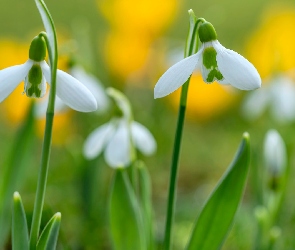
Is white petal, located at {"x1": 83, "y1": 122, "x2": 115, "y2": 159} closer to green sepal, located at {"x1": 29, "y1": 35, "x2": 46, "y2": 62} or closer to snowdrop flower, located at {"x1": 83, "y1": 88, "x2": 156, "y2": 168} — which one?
snowdrop flower, located at {"x1": 83, "y1": 88, "x2": 156, "y2": 168}

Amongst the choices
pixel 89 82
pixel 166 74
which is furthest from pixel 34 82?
pixel 89 82

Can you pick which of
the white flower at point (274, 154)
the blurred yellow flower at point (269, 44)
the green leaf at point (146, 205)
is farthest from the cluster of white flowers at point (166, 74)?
the blurred yellow flower at point (269, 44)

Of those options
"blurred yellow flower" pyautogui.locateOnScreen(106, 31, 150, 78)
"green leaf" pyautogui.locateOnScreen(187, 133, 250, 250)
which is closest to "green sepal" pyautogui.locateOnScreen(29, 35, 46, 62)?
→ "green leaf" pyautogui.locateOnScreen(187, 133, 250, 250)

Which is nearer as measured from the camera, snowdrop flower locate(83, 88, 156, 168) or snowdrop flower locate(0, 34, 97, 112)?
snowdrop flower locate(0, 34, 97, 112)

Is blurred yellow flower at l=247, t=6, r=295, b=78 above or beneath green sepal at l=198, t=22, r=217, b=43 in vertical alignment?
above

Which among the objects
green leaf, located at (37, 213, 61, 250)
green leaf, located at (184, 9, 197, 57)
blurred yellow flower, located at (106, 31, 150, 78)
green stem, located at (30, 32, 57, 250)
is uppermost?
blurred yellow flower, located at (106, 31, 150, 78)

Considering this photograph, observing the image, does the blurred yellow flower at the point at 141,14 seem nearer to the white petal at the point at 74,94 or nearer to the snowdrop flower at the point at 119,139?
the snowdrop flower at the point at 119,139

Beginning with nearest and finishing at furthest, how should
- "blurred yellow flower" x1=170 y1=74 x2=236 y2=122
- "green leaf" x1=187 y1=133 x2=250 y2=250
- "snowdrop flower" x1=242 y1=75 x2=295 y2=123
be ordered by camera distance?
"green leaf" x1=187 y1=133 x2=250 y2=250 < "snowdrop flower" x1=242 y1=75 x2=295 y2=123 < "blurred yellow flower" x1=170 y1=74 x2=236 y2=122
